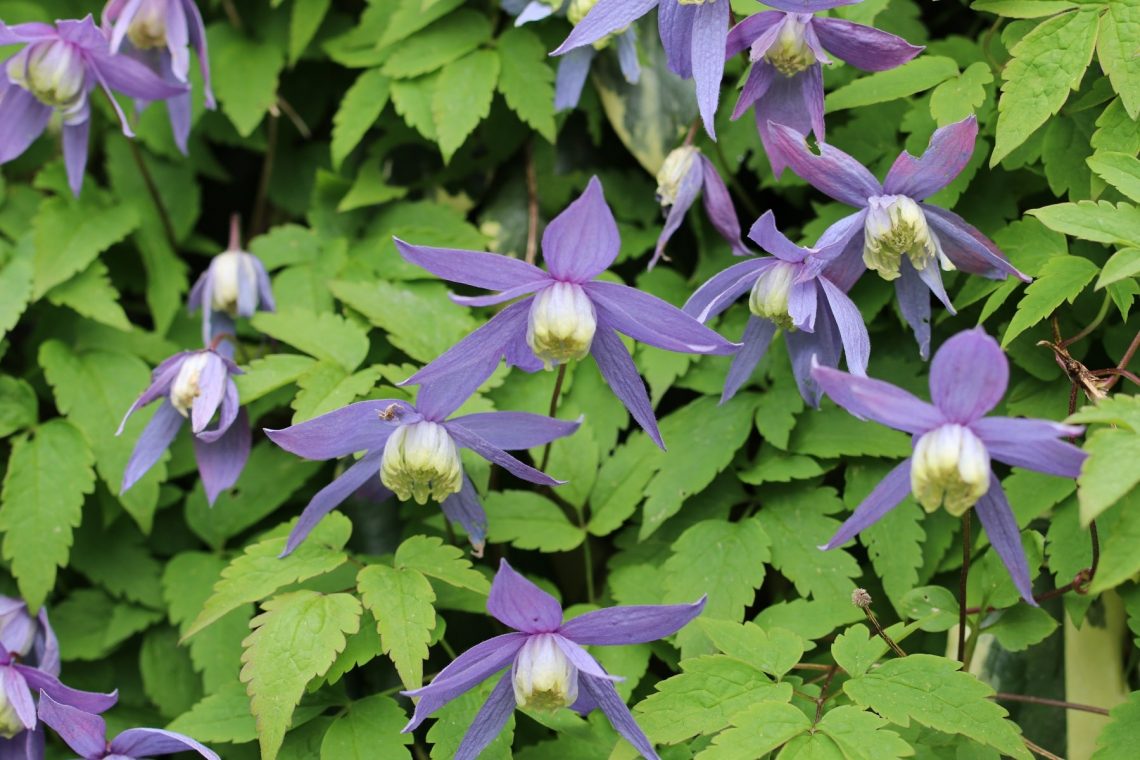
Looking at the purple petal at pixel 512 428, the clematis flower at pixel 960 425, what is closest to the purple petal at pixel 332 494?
the purple petal at pixel 512 428

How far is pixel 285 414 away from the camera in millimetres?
1887

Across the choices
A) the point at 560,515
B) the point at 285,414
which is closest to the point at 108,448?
the point at 285,414

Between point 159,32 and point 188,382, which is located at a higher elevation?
point 159,32

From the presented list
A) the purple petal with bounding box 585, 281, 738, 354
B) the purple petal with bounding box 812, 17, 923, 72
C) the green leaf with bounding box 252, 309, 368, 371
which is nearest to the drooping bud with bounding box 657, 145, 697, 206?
the purple petal with bounding box 812, 17, 923, 72

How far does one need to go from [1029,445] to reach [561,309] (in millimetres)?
475

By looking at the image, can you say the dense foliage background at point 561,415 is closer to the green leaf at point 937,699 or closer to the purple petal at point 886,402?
the green leaf at point 937,699

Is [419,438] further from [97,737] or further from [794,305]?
[97,737]

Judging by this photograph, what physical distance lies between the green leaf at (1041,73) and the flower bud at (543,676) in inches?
29.7

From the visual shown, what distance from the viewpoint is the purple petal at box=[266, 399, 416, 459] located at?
3.85 ft

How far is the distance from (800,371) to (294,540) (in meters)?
0.67

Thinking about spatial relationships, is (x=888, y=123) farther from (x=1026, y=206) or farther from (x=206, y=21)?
(x=206, y=21)

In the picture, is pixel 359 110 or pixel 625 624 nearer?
pixel 625 624

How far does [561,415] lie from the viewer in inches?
62.9

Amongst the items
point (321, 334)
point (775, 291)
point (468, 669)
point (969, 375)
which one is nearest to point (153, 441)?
point (321, 334)
